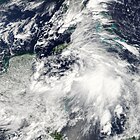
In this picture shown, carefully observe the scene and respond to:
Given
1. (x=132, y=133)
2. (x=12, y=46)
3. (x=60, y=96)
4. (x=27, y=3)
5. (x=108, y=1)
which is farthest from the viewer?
(x=27, y=3)

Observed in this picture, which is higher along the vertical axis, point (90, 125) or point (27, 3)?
point (27, 3)

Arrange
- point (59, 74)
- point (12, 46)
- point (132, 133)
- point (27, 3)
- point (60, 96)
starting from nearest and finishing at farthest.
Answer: point (132, 133) < point (60, 96) < point (59, 74) < point (12, 46) < point (27, 3)

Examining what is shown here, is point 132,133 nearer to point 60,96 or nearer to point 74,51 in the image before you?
point 60,96

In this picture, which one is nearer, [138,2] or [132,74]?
[132,74]

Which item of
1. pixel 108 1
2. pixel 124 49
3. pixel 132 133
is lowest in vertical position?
pixel 132 133

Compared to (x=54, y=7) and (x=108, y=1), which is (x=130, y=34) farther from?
(x=54, y=7)

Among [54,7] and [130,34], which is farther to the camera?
[54,7]

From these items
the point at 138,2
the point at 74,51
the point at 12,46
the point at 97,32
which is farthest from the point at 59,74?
the point at 138,2

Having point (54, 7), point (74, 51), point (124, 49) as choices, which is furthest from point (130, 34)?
point (54, 7)

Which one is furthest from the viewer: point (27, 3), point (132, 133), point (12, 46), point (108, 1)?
point (27, 3)
